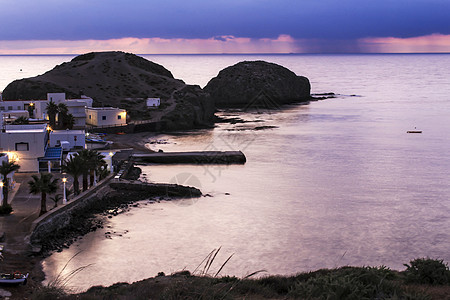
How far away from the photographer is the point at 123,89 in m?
91.8

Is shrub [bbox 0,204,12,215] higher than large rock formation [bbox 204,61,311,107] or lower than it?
lower

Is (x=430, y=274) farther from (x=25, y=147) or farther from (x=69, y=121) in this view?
(x=69, y=121)

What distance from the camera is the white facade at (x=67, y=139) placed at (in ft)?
136

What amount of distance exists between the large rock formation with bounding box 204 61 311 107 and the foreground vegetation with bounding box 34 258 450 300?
312ft

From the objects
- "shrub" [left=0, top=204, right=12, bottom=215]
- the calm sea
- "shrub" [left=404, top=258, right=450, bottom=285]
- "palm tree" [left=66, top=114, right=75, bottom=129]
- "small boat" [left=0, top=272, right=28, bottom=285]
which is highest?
"palm tree" [left=66, top=114, right=75, bottom=129]

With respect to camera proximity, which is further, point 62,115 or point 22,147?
point 62,115

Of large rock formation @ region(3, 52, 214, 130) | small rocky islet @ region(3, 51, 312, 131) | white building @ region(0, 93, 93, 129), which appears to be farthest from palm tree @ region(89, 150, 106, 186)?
large rock formation @ region(3, 52, 214, 130)

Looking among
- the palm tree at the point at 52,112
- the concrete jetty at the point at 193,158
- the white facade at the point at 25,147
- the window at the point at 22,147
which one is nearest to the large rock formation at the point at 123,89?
the palm tree at the point at 52,112

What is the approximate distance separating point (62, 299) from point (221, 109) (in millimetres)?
93333

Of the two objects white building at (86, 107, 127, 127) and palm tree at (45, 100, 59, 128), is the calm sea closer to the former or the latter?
white building at (86, 107, 127, 127)

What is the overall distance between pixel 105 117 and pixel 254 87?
51.5 m

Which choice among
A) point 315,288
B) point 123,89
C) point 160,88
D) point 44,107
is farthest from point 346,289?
point 160,88

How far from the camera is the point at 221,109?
4109 inches

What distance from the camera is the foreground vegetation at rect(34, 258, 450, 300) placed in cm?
1129
